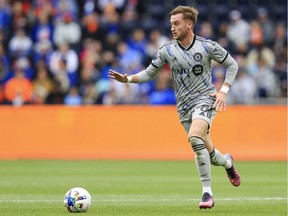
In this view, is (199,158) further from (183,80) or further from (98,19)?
(98,19)

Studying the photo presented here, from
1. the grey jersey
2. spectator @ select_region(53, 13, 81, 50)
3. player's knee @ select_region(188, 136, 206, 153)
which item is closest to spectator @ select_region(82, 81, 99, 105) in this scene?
spectator @ select_region(53, 13, 81, 50)

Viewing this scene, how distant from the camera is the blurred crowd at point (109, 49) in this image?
22.5 m

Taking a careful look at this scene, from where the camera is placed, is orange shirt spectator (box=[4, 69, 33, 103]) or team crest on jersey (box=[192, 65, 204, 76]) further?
orange shirt spectator (box=[4, 69, 33, 103])

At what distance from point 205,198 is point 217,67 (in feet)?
42.9

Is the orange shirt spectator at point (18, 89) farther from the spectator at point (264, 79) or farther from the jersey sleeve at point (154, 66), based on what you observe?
the jersey sleeve at point (154, 66)

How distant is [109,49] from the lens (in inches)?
963

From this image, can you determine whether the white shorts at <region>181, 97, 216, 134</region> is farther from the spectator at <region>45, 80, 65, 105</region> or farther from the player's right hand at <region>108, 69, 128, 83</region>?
the spectator at <region>45, 80, 65, 105</region>

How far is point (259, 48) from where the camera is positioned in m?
24.6

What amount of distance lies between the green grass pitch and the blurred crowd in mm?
2764

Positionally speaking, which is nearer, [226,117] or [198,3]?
[226,117]

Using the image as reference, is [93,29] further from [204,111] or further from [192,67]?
[204,111]

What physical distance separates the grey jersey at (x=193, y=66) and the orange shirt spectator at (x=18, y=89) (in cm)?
1186

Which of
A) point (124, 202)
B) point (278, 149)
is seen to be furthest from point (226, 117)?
point (124, 202)

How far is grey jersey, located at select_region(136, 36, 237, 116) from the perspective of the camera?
35.2 ft
